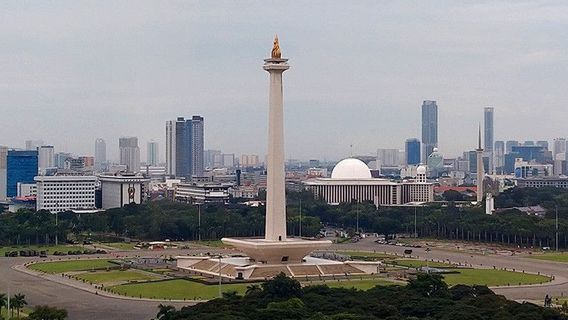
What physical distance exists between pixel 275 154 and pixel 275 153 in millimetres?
58

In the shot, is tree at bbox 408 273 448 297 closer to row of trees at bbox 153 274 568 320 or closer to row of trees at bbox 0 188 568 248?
row of trees at bbox 153 274 568 320

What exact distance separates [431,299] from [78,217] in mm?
66469

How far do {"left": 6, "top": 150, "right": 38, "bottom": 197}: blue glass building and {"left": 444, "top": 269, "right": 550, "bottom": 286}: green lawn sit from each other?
10764cm

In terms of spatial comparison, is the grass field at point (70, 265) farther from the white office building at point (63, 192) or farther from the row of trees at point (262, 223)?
the white office building at point (63, 192)

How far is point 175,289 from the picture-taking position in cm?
5516

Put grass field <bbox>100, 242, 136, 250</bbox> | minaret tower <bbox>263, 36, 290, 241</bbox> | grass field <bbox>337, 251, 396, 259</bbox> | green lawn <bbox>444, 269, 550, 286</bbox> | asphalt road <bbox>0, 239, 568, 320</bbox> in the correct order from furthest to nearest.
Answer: grass field <bbox>100, 242, 136, 250</bbox> < grass field <bbox>337, 251, 396, 259</bbox> < minaret tower <bbox>263, 36, 290, 241</bbox> < green lawn <bbox>444, 269, 550, 286</bbox> < asphalt road <bbox>0, 239, 568, 320</bbox>

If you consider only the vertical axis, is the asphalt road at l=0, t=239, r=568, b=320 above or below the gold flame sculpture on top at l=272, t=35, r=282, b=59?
below

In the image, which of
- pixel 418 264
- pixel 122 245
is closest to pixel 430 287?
pixel 418 264

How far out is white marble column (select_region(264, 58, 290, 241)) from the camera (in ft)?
208

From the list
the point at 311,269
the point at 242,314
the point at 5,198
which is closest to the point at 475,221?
the point at 311,269

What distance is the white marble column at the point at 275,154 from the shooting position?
63.2 metres

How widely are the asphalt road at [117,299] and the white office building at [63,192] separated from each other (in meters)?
50.0

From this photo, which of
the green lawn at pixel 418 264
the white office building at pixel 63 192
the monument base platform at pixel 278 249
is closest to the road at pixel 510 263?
the green lawn at pixel 418 264

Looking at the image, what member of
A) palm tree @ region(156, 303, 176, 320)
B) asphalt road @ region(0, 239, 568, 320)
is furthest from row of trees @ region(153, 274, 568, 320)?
asphalt road @ region(0, 239, 568, 320)
